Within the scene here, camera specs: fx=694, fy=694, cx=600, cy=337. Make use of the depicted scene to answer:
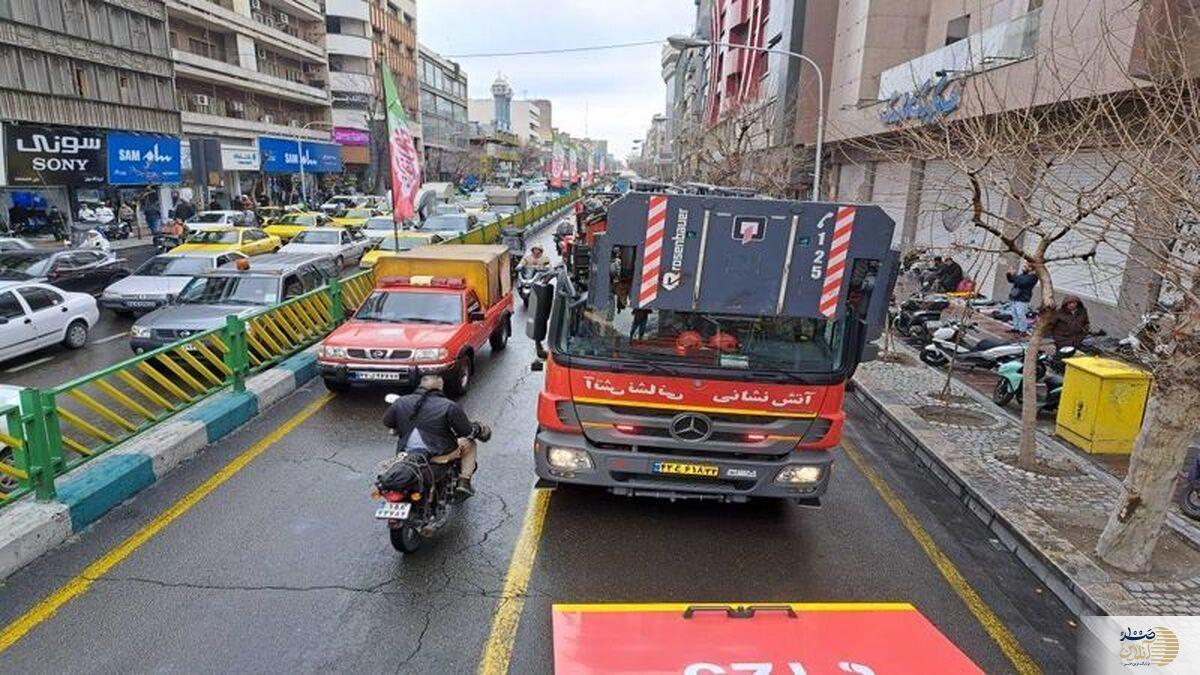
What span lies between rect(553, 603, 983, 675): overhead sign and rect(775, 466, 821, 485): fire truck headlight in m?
1.54

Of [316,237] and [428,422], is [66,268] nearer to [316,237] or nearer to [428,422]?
[316,237]

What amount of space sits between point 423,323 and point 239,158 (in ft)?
119

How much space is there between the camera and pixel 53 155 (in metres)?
26.5

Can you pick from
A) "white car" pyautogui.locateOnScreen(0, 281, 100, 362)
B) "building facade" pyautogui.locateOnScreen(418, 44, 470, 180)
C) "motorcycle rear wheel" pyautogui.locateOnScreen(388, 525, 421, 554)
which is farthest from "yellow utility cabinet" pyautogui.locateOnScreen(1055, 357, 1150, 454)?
"building facade" pyautogui.locateOnScreen(418, 44, 470, 180)

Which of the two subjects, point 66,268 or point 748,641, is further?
point 66,268

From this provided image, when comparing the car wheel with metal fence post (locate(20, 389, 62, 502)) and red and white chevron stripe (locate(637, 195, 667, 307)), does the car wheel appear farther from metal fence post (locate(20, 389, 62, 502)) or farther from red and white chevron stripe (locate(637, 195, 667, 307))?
red and white chevron stripe (locate(637, 195, 667, 307))

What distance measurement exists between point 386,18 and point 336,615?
70684 millimetres

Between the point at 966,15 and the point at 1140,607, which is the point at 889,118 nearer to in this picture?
the point at 966,15

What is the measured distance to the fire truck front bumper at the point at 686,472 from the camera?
552 cm

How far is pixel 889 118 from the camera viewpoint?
793 inches

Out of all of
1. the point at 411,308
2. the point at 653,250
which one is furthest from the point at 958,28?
the point at 653,250

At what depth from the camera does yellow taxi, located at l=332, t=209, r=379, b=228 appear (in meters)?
27.4

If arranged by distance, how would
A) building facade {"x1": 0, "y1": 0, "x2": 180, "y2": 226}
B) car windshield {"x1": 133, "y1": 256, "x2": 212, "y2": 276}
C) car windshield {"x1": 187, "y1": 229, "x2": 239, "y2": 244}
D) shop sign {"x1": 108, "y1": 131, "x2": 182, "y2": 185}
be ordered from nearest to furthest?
car windshield {"x1": 133, "y1": 256, "x2": 212, "y2": 276} → car windshield {"x1": 187, "y1": 229, "x2": 239, "y2": 244} → building facade {"x1": 0, "y1": 0, "x2": 180, "y2": 226} → shop sign {"x1": 108, "y1": 131, "x2": 182, "y2": 185}

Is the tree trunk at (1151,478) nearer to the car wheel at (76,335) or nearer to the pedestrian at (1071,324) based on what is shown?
the pedestrian at (1071,324)
